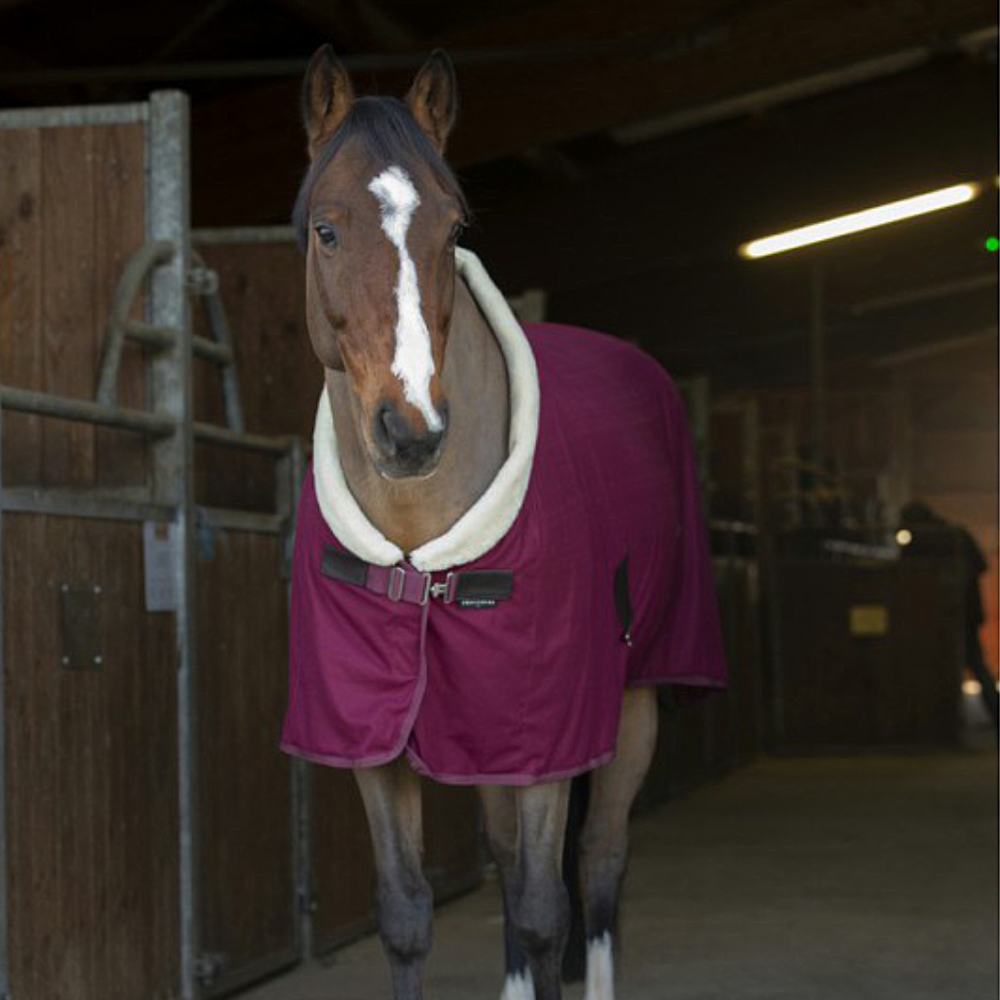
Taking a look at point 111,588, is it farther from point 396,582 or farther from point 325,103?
point 325,103

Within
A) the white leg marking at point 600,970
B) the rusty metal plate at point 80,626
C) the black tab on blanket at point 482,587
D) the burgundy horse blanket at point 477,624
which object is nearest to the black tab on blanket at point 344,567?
the burgundy horse blanket at point 477,624

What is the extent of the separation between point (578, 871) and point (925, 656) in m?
6.69

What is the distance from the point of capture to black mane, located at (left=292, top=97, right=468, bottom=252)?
2920mm

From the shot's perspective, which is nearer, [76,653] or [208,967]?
[76,653]

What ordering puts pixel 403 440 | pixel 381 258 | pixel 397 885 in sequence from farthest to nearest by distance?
pixel 397 885 < pixel 381 258 < pixel 403 440

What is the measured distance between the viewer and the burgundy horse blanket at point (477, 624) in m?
3.05

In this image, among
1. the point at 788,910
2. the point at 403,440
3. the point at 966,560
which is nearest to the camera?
the point at 403,440

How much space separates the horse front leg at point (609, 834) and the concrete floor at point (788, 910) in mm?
372

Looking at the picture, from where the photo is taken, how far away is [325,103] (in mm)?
3061

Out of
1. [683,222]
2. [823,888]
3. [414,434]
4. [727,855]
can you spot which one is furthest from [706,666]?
[683,222]

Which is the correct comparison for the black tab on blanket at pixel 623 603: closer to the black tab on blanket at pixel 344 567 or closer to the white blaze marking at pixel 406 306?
the black tab on blanket at pixel 344 567

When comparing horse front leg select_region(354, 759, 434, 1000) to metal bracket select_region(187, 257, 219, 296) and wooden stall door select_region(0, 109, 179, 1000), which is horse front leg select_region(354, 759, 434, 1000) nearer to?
wooden stall door select_region(0, 109, 179, 1000)

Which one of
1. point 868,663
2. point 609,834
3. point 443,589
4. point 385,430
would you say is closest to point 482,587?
point 443,589

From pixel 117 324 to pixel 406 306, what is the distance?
49.4 inches
